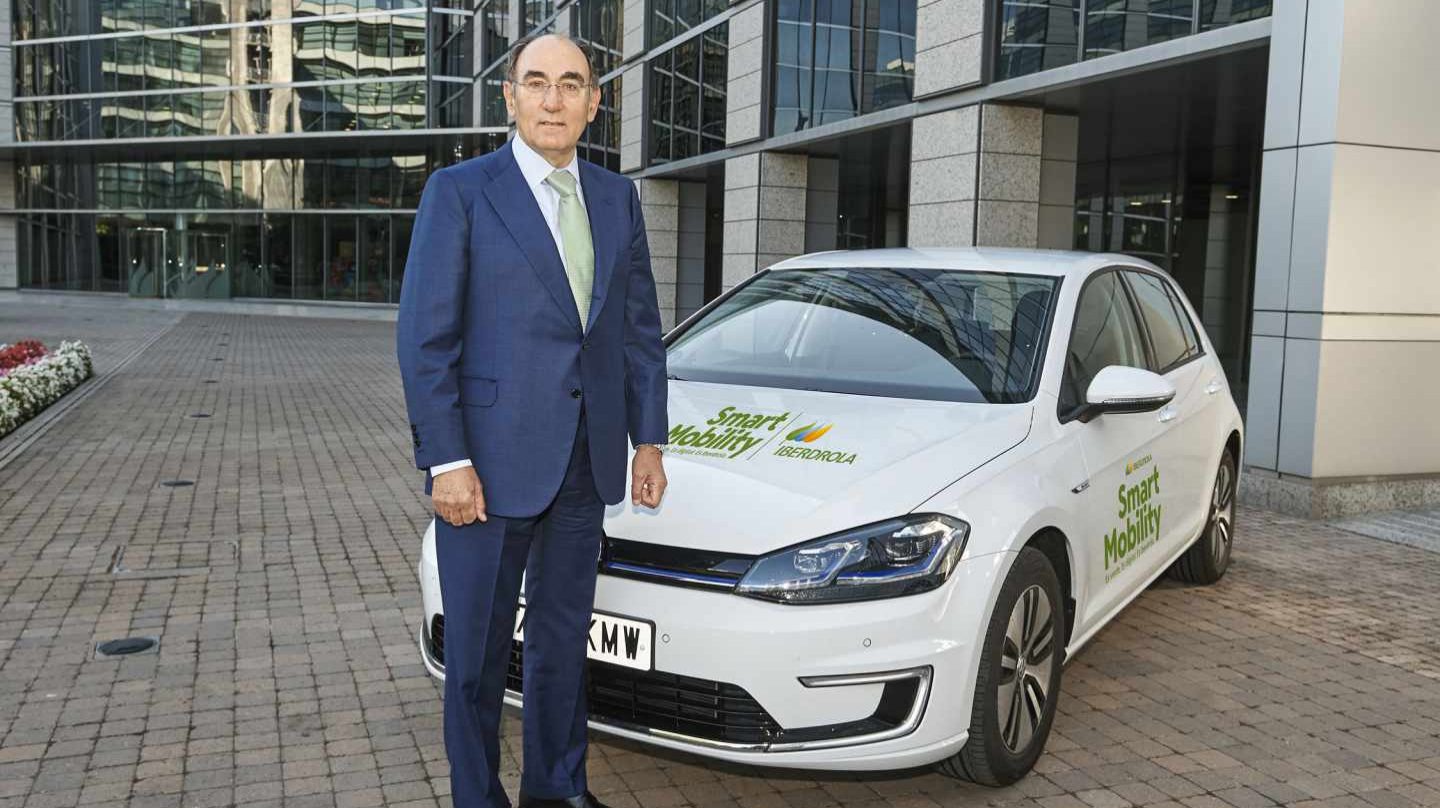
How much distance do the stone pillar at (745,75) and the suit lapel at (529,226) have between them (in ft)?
53.4

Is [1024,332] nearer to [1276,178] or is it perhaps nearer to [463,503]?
[463,503]

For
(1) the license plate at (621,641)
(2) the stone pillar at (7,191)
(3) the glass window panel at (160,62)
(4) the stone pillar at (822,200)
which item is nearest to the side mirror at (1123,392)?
(1) the license plate at (621,641)

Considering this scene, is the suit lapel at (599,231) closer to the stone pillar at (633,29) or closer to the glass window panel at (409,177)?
the stone pillar at (633,29)

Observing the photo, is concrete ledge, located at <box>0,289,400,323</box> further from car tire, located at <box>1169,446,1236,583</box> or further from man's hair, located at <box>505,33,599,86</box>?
man's hair, located at <box>505,33,599,86</box>

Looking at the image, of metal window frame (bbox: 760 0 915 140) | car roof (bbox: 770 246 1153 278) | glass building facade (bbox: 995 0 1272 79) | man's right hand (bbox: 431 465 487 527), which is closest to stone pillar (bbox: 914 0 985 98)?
glass building facade (bbox: 995 0 1272 79)

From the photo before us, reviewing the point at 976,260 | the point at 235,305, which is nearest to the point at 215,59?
the point at 235,305

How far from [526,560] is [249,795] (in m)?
1.30

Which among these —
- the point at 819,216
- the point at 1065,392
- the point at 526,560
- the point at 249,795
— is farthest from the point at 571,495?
the point at 819,216

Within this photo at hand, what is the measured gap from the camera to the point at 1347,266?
28.5 ft

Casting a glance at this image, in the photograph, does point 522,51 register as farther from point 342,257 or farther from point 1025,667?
point 342,257

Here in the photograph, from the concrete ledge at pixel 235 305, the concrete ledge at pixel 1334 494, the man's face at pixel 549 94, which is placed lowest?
the concrete ledge at pixel 235 305

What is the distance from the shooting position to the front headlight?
334 cm

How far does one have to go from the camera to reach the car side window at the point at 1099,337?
14.9 ft

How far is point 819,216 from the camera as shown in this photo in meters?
19.3
